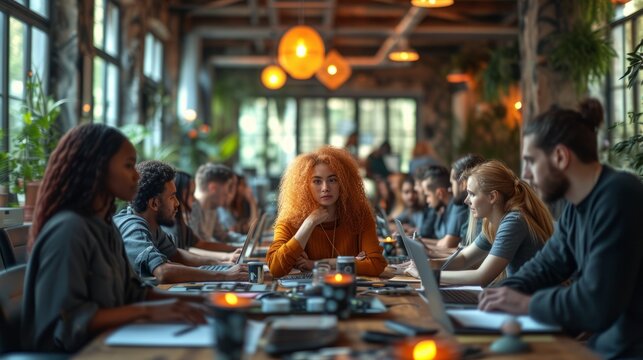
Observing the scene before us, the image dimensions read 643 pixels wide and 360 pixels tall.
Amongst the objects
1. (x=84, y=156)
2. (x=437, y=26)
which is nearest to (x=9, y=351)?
(x=84, y=156)

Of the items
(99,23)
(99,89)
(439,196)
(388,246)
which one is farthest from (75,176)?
Result: (99,23)

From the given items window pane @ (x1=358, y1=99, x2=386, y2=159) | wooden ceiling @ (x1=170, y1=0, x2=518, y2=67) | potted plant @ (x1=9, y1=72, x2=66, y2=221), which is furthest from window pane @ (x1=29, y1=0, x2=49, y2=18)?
window pane @ (x1=358, y1=99, x2=386, y2=159)

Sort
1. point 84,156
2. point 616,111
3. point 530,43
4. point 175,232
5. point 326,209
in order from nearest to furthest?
point 84,156, point 326,209, point 175,232, point 530,43, point 616,111

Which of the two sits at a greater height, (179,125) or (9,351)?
(179,125)

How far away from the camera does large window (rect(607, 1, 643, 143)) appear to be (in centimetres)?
802

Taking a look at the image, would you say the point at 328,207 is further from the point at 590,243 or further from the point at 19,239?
the point at 590,243

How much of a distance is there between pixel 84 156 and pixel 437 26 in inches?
466

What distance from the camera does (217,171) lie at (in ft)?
21.3

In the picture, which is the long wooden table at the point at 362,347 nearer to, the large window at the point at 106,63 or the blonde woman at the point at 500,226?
the blonde woman at the point at 500,226

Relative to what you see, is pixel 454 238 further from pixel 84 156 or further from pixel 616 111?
pixel 616 111

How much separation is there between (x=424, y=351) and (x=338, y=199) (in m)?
2.13

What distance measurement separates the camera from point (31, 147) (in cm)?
568

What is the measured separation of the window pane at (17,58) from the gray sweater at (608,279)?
5.10m

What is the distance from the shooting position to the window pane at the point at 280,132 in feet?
59.2
